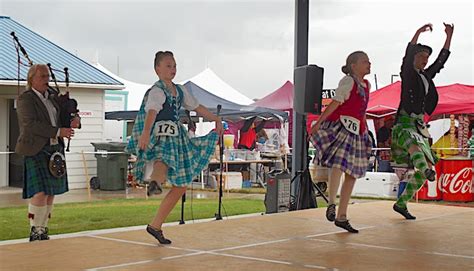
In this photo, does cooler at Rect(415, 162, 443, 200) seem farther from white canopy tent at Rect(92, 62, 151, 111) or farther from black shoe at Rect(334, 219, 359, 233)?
white canopy tent at Rect(92, 62, 151, 111)

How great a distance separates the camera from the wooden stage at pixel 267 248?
3332 millimetres

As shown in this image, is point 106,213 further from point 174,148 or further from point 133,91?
point 133,91

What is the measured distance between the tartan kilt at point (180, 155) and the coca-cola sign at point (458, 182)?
22.1 feet

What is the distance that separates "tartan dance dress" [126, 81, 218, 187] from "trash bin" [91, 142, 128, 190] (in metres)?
7.18

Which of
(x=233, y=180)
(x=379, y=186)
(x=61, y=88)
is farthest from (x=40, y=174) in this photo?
(x=233, y=180)

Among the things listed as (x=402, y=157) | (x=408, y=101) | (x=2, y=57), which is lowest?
(x=402, y=157)

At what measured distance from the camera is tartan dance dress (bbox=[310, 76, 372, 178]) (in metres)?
4.57

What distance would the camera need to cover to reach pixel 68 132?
4.30 meters

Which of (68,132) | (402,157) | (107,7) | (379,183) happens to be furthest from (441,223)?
(379,183)

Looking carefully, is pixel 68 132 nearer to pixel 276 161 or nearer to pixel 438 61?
pixel 438 61

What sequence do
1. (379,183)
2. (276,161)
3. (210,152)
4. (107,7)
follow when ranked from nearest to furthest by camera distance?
1. (210,152)
2. (107,7)
3. (379,183)
4. (276,161)

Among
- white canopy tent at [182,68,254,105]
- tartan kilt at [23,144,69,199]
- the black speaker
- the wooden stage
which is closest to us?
the wooden stage

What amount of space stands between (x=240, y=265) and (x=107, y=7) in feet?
17.0

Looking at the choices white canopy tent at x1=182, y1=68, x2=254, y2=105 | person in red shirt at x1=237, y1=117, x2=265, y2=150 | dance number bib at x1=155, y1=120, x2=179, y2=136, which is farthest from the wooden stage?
white canopy tent at x1=182, y1=68, x2=254, y2=105
